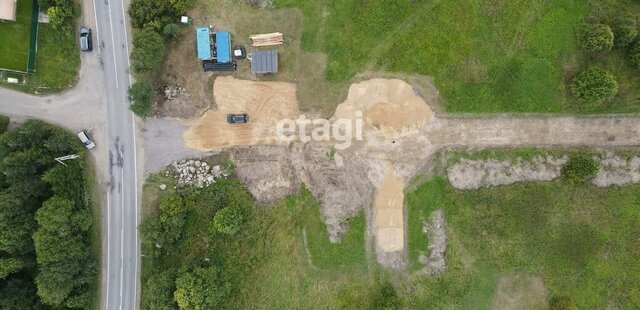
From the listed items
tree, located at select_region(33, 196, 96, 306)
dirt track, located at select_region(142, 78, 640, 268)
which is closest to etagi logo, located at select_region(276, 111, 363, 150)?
dirt track, located at select_region(142, 78, 640, 268)

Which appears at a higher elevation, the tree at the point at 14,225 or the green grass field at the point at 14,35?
the green grass field at the point at 14,35

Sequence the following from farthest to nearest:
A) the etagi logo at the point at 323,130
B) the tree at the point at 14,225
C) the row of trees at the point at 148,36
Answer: the etagi logo at the point at 323,130, the row of trees at the point at 148,36, the tree at the point at 14,225

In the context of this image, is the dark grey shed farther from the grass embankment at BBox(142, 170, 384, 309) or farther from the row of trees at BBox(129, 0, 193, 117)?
the grass embankment at BBox(142, 170, 384, 309)

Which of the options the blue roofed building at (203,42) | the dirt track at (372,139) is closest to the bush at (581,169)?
the dirt track at (372,139)

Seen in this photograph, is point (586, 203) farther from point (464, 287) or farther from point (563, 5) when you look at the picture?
point (563, 5)

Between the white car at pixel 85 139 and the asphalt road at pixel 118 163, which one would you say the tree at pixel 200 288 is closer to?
the asphalt road at pixel 118 163

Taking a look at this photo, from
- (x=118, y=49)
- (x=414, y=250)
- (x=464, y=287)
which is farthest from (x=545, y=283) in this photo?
(x=118, y=49)

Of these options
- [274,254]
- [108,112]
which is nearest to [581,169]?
[274,254]
